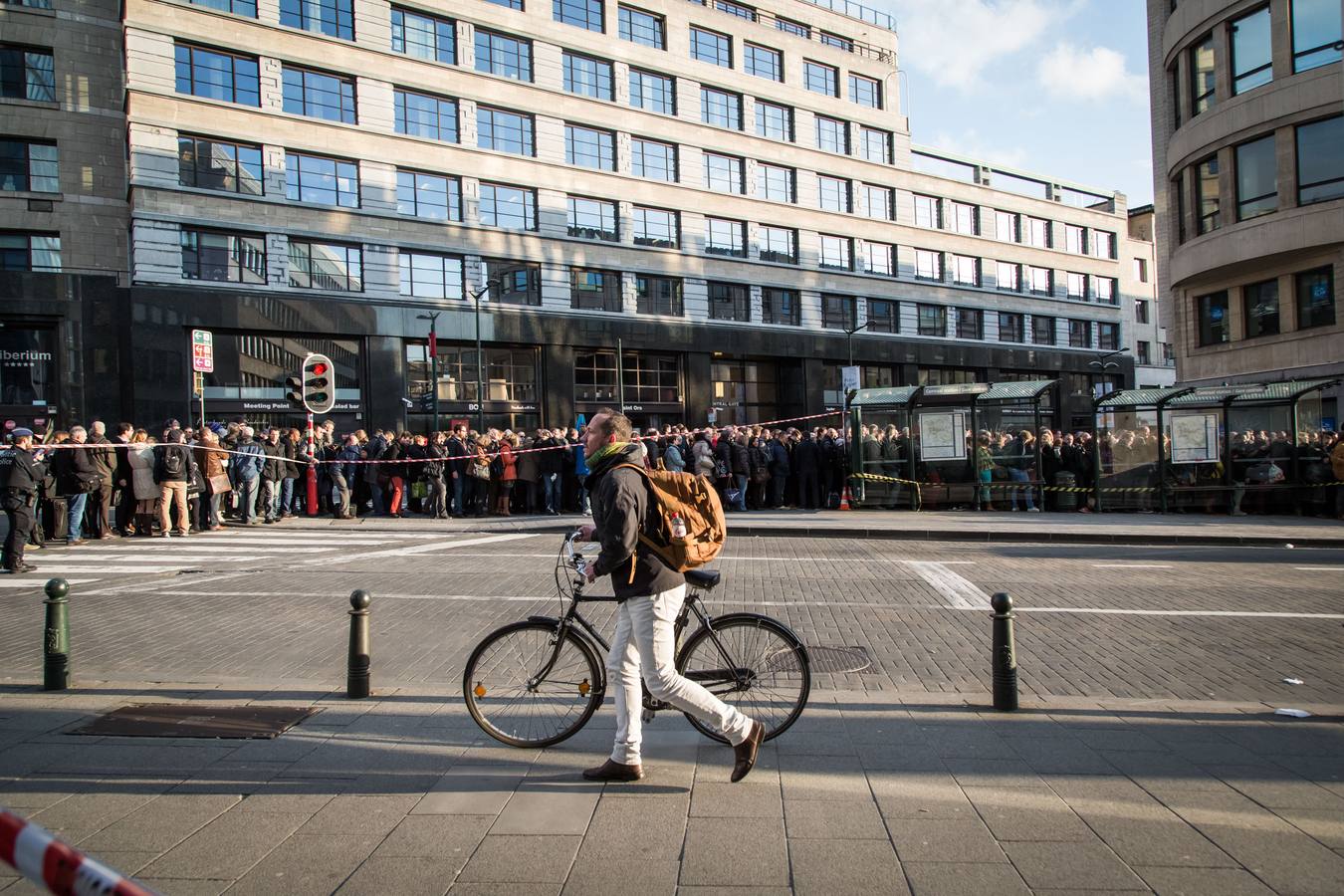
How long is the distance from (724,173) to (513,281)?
1225 centimetres

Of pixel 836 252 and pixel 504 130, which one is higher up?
pixel 504 130

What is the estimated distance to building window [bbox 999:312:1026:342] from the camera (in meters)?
51.8

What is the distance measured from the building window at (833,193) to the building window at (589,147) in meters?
11.7

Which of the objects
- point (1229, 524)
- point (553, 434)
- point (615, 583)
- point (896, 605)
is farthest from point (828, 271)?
point (615, 583)

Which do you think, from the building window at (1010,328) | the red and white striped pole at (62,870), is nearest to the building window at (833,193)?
the building window at (1010,328)

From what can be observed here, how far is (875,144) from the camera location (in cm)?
4634

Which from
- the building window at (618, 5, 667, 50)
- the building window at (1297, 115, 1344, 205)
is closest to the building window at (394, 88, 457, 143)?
the building window at (618, 5, 667, 50)

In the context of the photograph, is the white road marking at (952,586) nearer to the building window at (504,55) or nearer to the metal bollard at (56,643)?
the metal bollard at (56,643)

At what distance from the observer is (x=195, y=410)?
27.5m

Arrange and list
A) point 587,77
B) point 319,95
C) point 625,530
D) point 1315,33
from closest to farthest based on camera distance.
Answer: point 625,530 < point 1315,33 < point 319,95 < point 587,77

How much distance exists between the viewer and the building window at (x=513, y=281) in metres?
33.2

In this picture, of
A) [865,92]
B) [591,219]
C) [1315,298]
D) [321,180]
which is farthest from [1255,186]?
[321,180]

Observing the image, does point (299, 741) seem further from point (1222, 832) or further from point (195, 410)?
point (195, 410)

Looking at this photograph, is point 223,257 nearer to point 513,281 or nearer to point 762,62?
point 513,281
